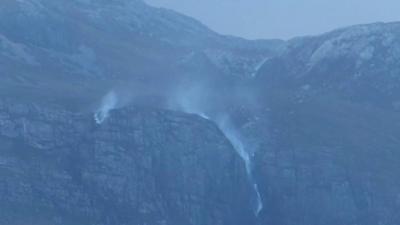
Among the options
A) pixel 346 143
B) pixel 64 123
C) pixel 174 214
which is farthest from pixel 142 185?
pixel 346 143

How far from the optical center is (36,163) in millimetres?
176625

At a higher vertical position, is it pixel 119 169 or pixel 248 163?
pixel 119 169

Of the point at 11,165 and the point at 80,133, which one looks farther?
the point at 80,133

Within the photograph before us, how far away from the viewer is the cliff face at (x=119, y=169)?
17212 cm

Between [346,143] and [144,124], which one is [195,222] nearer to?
[144,124]

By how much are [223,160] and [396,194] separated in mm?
31215

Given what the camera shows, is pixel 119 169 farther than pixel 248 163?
No

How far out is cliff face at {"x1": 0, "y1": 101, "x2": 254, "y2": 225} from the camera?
172125 millimetres

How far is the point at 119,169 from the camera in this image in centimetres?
18025

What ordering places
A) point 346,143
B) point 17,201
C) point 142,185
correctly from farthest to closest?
point 346,143 → point 142,185 → point 17,201

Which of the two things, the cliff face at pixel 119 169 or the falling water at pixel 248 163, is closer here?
the cliff face at pixel 119 169

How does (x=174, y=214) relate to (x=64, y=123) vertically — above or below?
below

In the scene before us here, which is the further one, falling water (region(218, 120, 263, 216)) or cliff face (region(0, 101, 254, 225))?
falling water (region(218, 120, 263, 216))

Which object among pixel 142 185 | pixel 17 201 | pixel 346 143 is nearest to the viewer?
pixel 17 201
